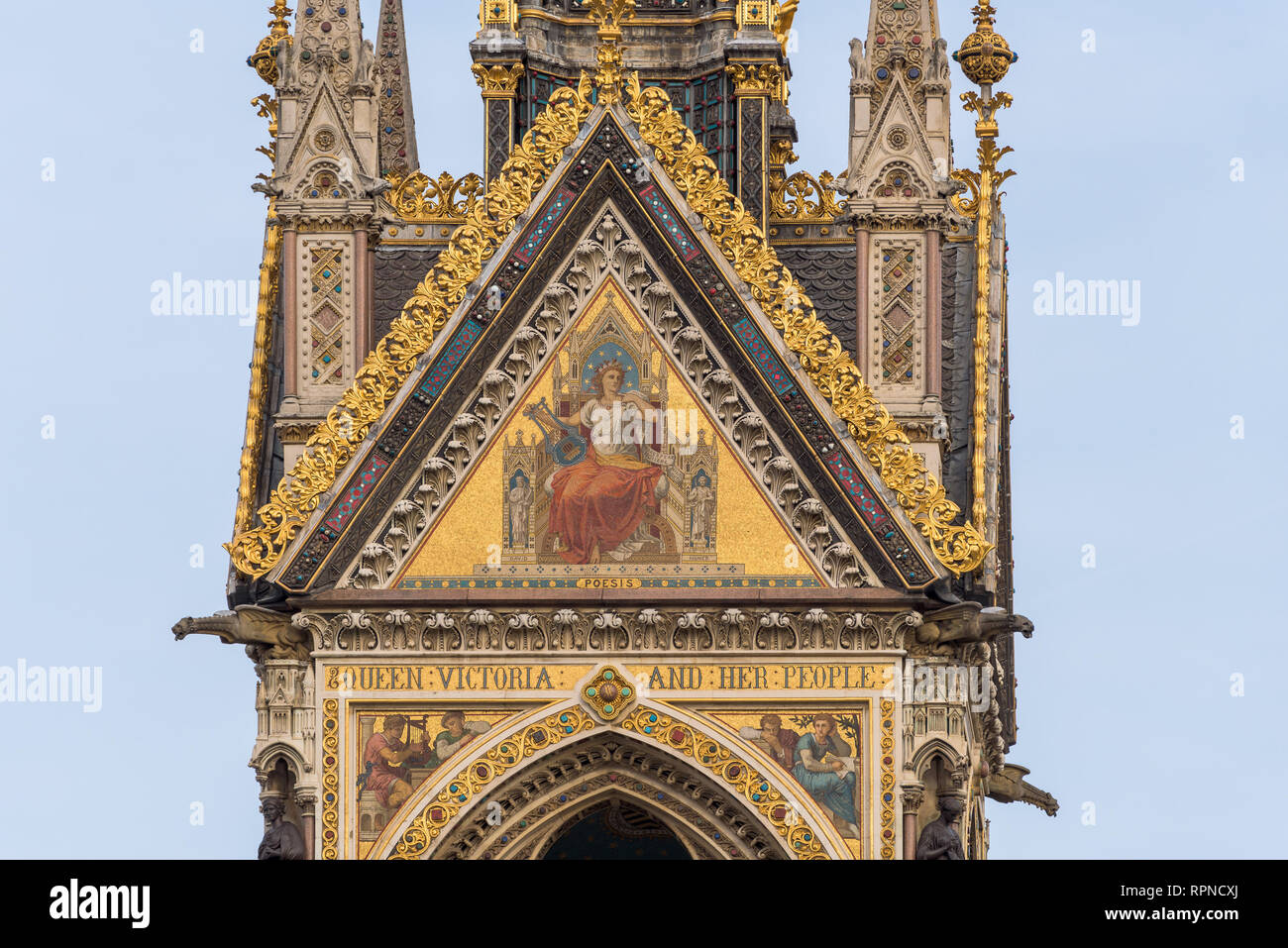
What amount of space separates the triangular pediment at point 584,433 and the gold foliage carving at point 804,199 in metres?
A: 2.09

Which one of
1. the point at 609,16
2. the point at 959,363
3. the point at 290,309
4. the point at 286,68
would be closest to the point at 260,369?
the point at 290,309

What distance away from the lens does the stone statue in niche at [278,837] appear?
143 ft

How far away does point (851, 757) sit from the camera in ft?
144

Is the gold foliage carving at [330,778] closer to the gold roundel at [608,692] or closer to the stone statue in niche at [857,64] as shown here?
the gold roundel at [608,692]

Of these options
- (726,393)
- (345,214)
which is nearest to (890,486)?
(726,393)

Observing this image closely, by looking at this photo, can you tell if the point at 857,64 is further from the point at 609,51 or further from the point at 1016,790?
the point at 1016,790

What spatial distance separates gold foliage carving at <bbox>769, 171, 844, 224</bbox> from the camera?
46469 mm

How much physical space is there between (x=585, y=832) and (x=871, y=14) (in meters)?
6.81

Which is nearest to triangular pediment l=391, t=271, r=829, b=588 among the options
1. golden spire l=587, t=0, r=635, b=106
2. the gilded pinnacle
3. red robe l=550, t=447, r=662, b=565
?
red robe l=550, t=447, r=662, b=565

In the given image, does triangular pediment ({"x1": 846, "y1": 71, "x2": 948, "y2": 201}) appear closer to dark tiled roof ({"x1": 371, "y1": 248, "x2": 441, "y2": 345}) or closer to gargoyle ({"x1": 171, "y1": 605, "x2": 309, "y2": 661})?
dark tiled roof ({"x1": 371, "y1": 248, "x2": 441, "y2": 345})

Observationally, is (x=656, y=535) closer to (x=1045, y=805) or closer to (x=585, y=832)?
(x=585, y=832)

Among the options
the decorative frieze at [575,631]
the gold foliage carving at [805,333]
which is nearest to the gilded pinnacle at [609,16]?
the gold foliage carving at [805,333]

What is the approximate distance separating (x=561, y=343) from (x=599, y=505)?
1305mm

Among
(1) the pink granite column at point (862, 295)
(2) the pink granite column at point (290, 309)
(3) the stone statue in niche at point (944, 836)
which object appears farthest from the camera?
(2) the pink granite column at point (290, 309)
